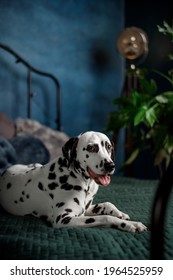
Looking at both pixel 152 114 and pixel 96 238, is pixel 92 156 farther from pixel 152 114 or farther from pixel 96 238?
pixel 152 114

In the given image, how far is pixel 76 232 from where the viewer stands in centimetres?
140

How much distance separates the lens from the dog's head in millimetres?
1564

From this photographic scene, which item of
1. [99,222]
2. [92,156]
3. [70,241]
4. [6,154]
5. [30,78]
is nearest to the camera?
[70,241]

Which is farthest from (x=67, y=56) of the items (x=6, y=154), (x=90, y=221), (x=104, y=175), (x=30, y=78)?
(x=90, y=221)

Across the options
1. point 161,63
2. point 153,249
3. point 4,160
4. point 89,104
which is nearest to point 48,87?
point 89,104

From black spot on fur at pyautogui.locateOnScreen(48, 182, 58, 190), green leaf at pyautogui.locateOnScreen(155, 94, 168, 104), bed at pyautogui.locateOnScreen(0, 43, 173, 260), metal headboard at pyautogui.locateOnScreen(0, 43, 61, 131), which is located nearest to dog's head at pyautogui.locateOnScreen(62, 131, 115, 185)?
black spot on fur at pyautogui.locateOnScreen(48, 182, 58, 190)

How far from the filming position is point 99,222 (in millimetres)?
1483

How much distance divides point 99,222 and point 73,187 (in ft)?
0.70

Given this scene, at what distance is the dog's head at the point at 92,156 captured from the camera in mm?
1564

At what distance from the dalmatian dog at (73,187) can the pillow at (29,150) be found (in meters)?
0.87

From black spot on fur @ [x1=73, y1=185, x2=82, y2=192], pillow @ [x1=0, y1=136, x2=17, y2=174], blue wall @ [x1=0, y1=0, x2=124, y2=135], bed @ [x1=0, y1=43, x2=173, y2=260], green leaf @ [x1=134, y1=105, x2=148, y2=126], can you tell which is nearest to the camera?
bed @ [x1=0, y1=43, x2=173, y2=260]

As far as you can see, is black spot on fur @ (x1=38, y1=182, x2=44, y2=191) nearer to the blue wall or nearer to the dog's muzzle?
the dog's muzzle

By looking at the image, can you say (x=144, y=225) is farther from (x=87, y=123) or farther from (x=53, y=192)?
(x=87, y=123)
